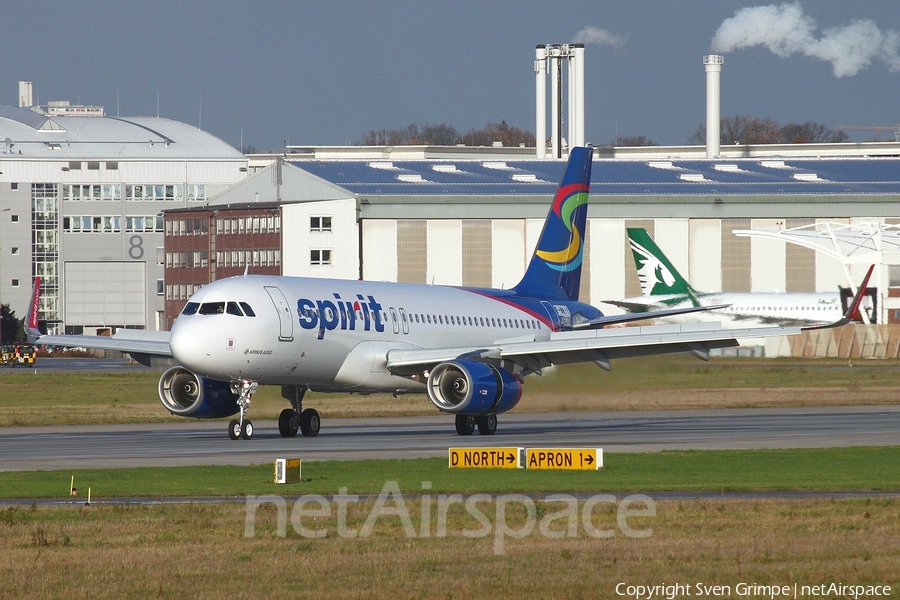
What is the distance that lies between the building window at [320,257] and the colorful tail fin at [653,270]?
885 inches

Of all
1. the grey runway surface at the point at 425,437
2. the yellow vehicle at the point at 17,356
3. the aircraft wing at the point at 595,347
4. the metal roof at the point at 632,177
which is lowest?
the yellow vehicle at the point at 17,356

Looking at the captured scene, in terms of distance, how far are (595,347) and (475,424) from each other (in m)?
3.99

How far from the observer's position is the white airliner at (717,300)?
95.0 meters

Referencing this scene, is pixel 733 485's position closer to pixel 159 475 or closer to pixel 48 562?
pixel 159 475

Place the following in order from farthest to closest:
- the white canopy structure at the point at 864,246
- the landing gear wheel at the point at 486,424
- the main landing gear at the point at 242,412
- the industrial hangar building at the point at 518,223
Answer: the industrial hangar building at the point at 518,223 → the white canopy structure at the point at 864,246 → the landing gear wheel at the point at 486,424 → the main landing gear at the point at 242,412

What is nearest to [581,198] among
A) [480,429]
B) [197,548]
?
[480,429]

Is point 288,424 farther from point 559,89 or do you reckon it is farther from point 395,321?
point 559,89

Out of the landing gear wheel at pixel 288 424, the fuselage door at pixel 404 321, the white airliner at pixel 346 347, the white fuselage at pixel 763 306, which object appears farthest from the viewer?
the white fuselage at pixel 763 306

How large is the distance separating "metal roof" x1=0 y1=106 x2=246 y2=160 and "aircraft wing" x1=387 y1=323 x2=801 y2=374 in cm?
12859

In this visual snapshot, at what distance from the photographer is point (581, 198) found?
50312 millimetres

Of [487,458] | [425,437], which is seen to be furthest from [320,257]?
[487,458]

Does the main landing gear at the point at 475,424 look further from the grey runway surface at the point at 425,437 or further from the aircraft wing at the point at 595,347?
the aircraft wing at the point at 595,347

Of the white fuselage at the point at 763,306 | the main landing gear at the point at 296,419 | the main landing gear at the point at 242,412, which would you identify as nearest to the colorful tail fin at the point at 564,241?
the main landing gear at the point at 296,419

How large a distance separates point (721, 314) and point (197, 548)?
84.2 meters
